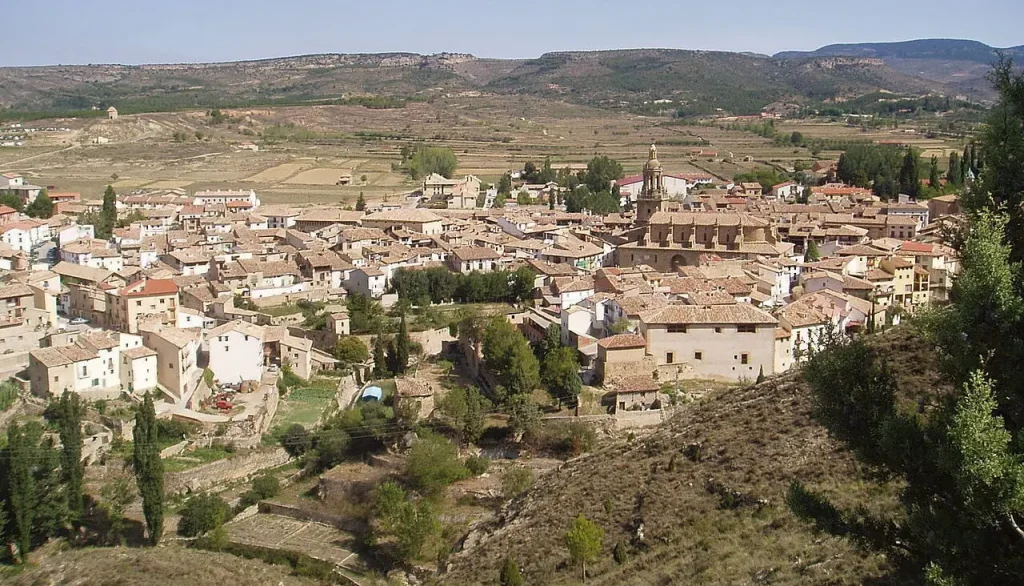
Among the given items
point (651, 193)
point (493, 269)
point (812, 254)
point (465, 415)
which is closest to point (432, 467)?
point (465, 415)

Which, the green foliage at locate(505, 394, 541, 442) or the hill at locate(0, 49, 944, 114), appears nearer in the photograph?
the green foliage at locate(505, 394, 541, 442)

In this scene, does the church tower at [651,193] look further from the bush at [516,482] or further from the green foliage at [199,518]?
the green foliage at [199,518]

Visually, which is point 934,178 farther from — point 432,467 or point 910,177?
point 432,467

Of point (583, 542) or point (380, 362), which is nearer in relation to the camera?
point (583, 542)

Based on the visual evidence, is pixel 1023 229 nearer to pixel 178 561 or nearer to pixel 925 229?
pixel 178 561

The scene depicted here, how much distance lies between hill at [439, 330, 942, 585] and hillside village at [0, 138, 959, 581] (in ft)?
7.16

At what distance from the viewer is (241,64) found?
191 metres

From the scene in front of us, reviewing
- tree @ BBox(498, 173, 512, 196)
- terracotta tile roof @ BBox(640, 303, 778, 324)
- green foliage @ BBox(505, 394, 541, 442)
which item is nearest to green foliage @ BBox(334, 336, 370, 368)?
green foliage @ BBox(505, 394, 541, 442)

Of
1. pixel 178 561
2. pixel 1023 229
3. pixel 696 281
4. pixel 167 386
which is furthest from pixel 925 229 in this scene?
pixel 1023 229

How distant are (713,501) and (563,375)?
25.6 ft

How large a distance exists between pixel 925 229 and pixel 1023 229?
1189 inches

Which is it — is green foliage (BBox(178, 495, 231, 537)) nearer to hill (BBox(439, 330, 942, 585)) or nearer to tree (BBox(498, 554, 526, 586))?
hill (BBox(439, 330, 942, 585))

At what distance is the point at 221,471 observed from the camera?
1931 cm

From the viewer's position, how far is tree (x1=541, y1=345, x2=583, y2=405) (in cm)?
1917
